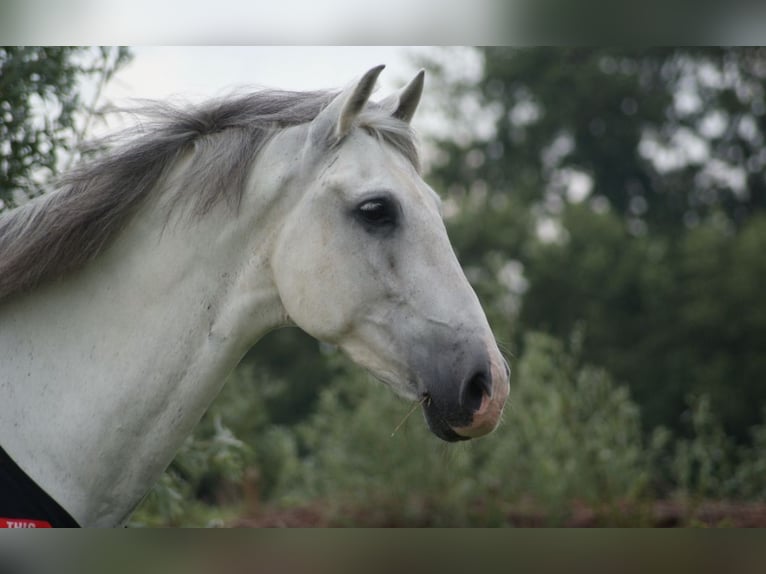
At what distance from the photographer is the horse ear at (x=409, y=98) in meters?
2.80

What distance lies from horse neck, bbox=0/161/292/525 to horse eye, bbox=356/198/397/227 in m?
0.30

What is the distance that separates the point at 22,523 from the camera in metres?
2.29

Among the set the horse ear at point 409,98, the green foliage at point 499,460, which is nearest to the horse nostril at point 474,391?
the horse ear at point 409,98

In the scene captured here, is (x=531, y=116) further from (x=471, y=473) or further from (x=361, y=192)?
(x=361, y=192)

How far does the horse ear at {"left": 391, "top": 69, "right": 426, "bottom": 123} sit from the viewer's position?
9.20 feet

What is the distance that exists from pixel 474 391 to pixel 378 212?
22.5 inches

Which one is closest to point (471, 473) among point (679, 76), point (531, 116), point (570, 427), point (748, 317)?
point (570, 427)

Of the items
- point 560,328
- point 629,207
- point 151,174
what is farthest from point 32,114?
point 629,207

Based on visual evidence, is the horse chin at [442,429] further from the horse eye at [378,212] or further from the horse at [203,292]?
the horse eye at [378,212]

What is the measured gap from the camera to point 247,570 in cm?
207

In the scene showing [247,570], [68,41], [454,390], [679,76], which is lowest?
[247,570]

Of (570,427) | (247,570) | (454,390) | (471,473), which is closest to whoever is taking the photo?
(247,570)

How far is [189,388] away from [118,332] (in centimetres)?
26

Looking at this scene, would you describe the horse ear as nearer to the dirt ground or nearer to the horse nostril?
the horse nostril
